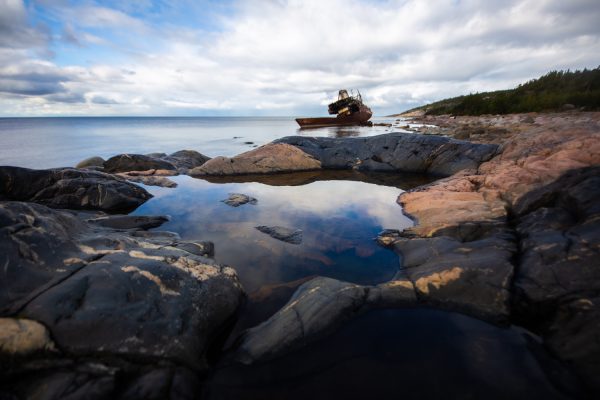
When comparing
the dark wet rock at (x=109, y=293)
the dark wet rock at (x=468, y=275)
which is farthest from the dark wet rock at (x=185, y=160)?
the dark wet rock at (x=468, y=275)

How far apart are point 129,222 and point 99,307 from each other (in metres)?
4.43

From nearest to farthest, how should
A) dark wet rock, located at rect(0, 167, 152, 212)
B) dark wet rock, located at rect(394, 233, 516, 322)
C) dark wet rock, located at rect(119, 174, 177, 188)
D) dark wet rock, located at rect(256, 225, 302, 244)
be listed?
1. dark wet rock, located at rect(394, 233, 516, 322)
2. dark wet rock, located at rect(256, 225, 302, 244)
3. dark wet rock, located at rect(0, 167, 152, 212)
4. dark wet rock, located at rect(119, 174, 177, 188)

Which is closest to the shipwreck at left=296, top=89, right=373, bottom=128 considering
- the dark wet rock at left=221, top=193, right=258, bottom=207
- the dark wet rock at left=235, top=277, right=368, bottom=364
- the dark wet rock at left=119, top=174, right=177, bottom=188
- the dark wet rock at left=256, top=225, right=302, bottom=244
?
the dark wet rock at left=119, top=174, right=177, bottom=188

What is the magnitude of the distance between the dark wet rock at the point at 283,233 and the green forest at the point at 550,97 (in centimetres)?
3402

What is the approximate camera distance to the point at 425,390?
2682 millimetres

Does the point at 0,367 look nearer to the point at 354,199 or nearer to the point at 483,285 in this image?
the point at 483,285

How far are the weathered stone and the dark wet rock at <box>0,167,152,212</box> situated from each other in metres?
6.52

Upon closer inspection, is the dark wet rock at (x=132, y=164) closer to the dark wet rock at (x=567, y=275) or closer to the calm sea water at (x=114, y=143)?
the calm sea water at (x=114, y=143)

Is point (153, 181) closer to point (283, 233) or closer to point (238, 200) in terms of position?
point (238, 200)

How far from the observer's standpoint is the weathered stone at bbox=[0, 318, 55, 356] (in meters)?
2.46

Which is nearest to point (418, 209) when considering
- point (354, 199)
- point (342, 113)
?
point (354, 199)

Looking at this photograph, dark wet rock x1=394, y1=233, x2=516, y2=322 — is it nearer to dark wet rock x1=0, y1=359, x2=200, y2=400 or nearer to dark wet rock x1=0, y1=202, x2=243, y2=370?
dark wet rock x1=0, y1=202, x2=243, y2=370

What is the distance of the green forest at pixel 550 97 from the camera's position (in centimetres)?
2742

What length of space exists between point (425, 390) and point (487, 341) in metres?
1.09
